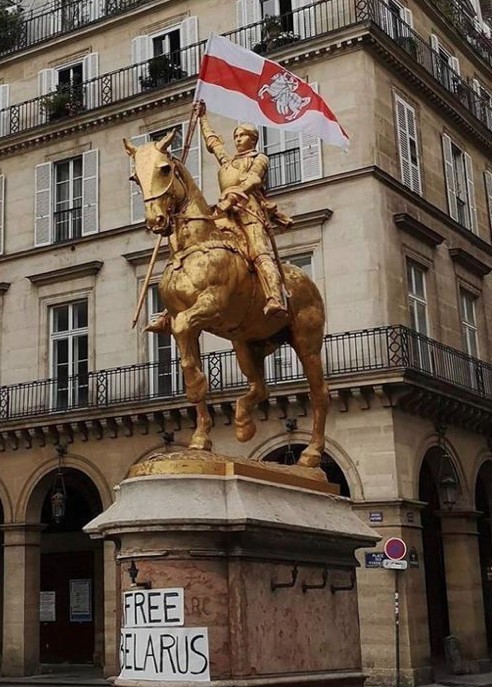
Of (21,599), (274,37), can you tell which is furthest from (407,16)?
(21,599)

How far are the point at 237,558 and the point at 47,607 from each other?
838 inches

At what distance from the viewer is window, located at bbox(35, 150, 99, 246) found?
26.7 metres

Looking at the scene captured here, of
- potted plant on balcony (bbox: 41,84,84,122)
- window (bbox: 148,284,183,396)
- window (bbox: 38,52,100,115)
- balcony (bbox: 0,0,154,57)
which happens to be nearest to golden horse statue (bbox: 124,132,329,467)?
window (bbox: 148,284,183,396)

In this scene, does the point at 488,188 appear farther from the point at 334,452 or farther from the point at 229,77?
the point at 229,77

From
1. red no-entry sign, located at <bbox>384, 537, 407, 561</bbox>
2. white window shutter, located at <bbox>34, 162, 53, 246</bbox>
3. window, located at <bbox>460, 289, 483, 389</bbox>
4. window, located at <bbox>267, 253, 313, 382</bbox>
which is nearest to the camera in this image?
red no-entry sign, located at <bbox>384, 537, 407, 561</bbox>

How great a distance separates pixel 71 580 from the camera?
90.2 feet

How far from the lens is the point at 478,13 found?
113 ft

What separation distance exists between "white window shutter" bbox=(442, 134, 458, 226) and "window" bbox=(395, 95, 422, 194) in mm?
1658

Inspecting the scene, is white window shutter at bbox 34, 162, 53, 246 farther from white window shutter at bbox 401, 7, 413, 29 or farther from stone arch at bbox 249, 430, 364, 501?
white window shutter at bbox 401, 7, 413, 29

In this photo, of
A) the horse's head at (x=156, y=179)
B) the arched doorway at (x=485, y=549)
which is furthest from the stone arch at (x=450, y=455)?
the horse's head at (x=156, y=179)

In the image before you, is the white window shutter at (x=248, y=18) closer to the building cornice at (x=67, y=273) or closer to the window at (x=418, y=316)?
the building cornice at (x=67, y=273)

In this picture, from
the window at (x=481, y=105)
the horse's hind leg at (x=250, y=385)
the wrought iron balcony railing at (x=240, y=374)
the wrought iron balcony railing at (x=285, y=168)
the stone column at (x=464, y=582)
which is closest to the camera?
the horse's hind leg at (x=250, y=385)

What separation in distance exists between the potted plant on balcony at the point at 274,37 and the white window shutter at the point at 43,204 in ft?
21.3

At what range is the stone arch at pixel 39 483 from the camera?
25078 mm
